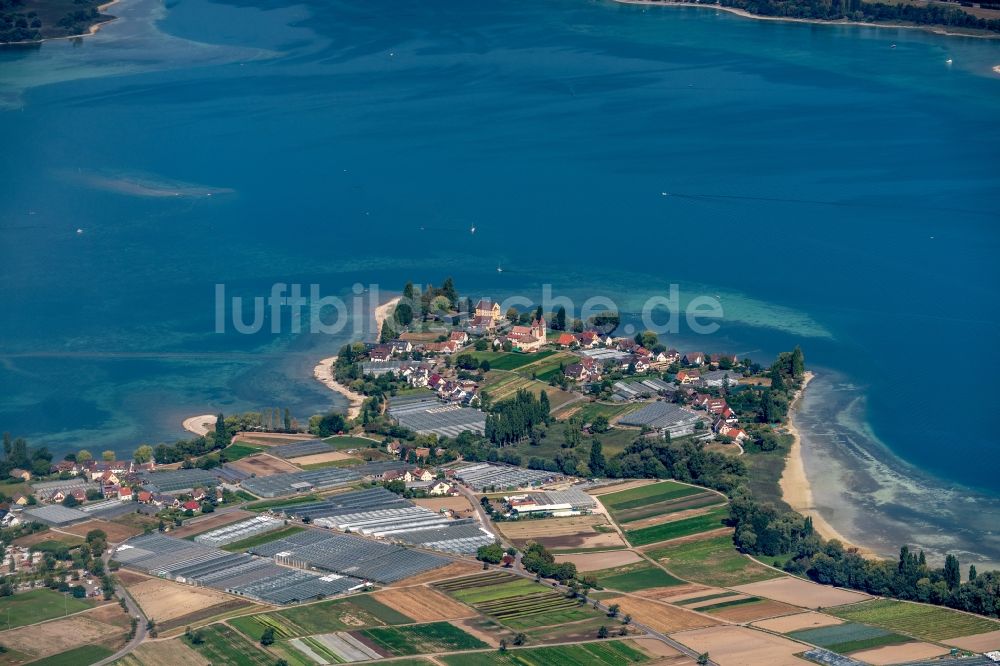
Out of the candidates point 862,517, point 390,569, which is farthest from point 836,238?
point 390,569

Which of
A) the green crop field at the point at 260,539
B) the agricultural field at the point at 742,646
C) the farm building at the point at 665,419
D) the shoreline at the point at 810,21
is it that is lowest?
the green crop field at the point at 260,539

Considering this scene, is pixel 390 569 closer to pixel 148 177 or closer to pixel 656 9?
pixel 148 177

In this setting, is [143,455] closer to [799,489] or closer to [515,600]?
[515,600]

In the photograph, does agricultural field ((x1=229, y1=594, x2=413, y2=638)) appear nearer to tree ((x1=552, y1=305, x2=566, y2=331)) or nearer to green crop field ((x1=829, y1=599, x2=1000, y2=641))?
green crop field ((x1=829, y1=599, x2=1000, y2=641))

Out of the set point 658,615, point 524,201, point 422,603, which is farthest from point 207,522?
point 524,201

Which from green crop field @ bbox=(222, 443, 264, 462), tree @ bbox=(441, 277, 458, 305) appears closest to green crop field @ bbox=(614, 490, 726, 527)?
green crop field @ bbox=(222, 443, 264, 462)

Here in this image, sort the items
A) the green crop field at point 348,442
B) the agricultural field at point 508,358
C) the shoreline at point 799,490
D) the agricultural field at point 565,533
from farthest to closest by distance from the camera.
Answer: the agricultural field at point 508,358
the green crop field at point 348,442
the shoreline at point 799,490
the agricultural field at point 565,533

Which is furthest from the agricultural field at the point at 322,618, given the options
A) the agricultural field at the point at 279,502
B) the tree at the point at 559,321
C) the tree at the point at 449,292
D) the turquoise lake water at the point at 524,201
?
the tree at the point at 449,292

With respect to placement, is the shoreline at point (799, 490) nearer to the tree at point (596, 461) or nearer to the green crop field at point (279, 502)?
the tree at point (596, 461)
